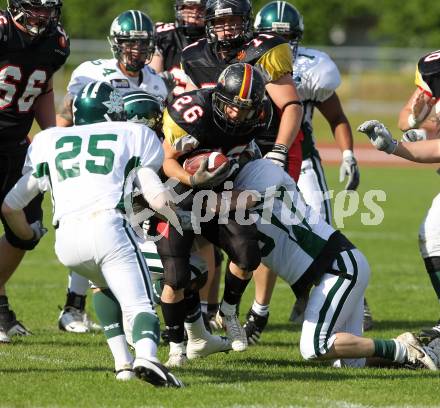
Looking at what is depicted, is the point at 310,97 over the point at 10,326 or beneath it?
over

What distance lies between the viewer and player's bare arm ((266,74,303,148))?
5.73m

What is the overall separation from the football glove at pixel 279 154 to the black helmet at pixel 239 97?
74 centimetres

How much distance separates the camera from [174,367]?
4.79 m

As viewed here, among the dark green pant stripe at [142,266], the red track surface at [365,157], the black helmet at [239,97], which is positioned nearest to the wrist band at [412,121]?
the black helmet at [239,97]

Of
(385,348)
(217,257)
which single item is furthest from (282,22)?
(385,348)

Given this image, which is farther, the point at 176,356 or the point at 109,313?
the point at 176,356

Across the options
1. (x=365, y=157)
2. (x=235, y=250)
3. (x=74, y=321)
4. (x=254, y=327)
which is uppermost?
(x=235, y=250)

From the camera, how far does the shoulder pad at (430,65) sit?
207 inches

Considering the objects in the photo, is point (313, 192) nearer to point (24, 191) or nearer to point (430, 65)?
point (430, 65)

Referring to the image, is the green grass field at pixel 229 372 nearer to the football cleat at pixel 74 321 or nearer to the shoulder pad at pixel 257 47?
the football cleat at pixel 74 321

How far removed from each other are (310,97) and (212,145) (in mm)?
2003

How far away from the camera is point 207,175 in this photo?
14.7 feet

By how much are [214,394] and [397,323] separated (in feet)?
9.25

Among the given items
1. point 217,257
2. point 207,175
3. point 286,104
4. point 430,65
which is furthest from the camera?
point 217,257
